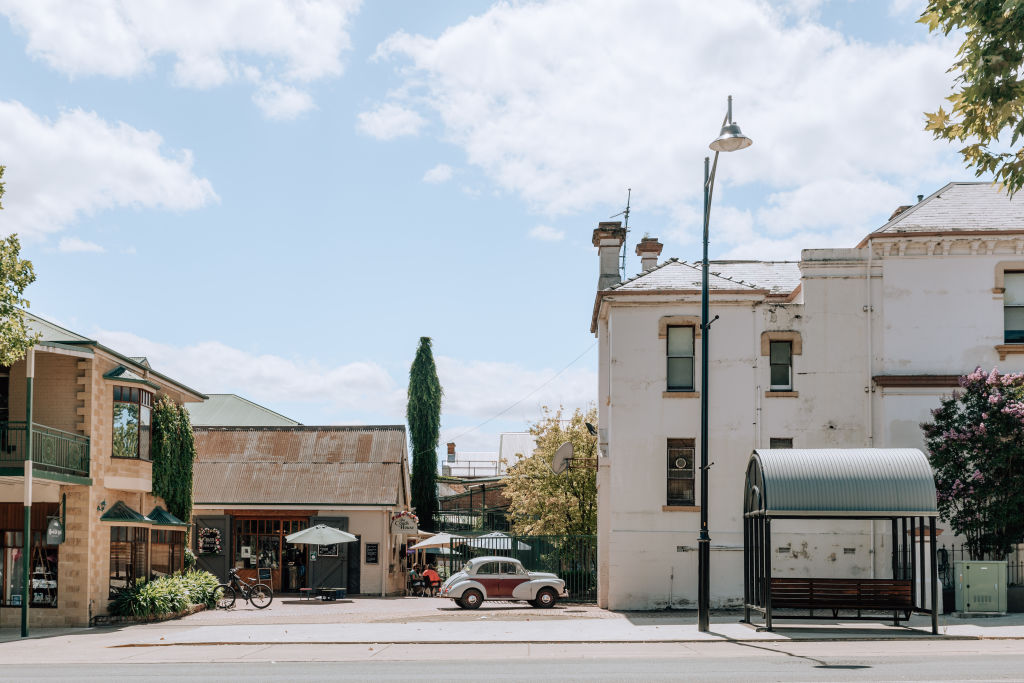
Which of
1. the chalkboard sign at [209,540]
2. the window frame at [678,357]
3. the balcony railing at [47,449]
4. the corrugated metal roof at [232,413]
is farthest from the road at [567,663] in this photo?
→ the corrugated metal roof at [232,413]

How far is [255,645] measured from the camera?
19.4 metres

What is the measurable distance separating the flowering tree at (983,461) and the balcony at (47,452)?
2057cm

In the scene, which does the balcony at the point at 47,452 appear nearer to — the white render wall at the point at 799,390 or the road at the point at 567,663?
the road at the point at 567,663

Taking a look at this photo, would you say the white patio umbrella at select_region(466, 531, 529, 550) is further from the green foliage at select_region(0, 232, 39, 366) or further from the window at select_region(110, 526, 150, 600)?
the green foliage at select_region(0, 232, 39, 366)

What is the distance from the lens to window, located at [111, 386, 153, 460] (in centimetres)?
2716

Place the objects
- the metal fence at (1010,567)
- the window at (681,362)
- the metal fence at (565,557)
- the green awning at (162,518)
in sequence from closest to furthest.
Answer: the metal fence at (1010,567) < the window at (681,362) < the green awning at (162,518) < the metal fence at (565,557)

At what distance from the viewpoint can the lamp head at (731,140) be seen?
62.6ft

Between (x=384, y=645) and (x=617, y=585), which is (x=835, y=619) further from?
(x=384, y=645)

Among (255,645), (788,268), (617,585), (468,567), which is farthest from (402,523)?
(255,645)

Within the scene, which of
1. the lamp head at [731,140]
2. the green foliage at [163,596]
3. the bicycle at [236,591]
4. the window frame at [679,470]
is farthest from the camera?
the bicycle at [236,591]

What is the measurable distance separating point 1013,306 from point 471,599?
16.0 metres

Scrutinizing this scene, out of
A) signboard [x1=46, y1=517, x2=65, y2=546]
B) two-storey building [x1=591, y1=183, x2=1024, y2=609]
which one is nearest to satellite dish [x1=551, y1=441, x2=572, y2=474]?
two-storey building [x1=591, y1=183, x2=1024, y2=609]

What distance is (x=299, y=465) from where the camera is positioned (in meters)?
41.6

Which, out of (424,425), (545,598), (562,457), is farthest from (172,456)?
(424,425)
